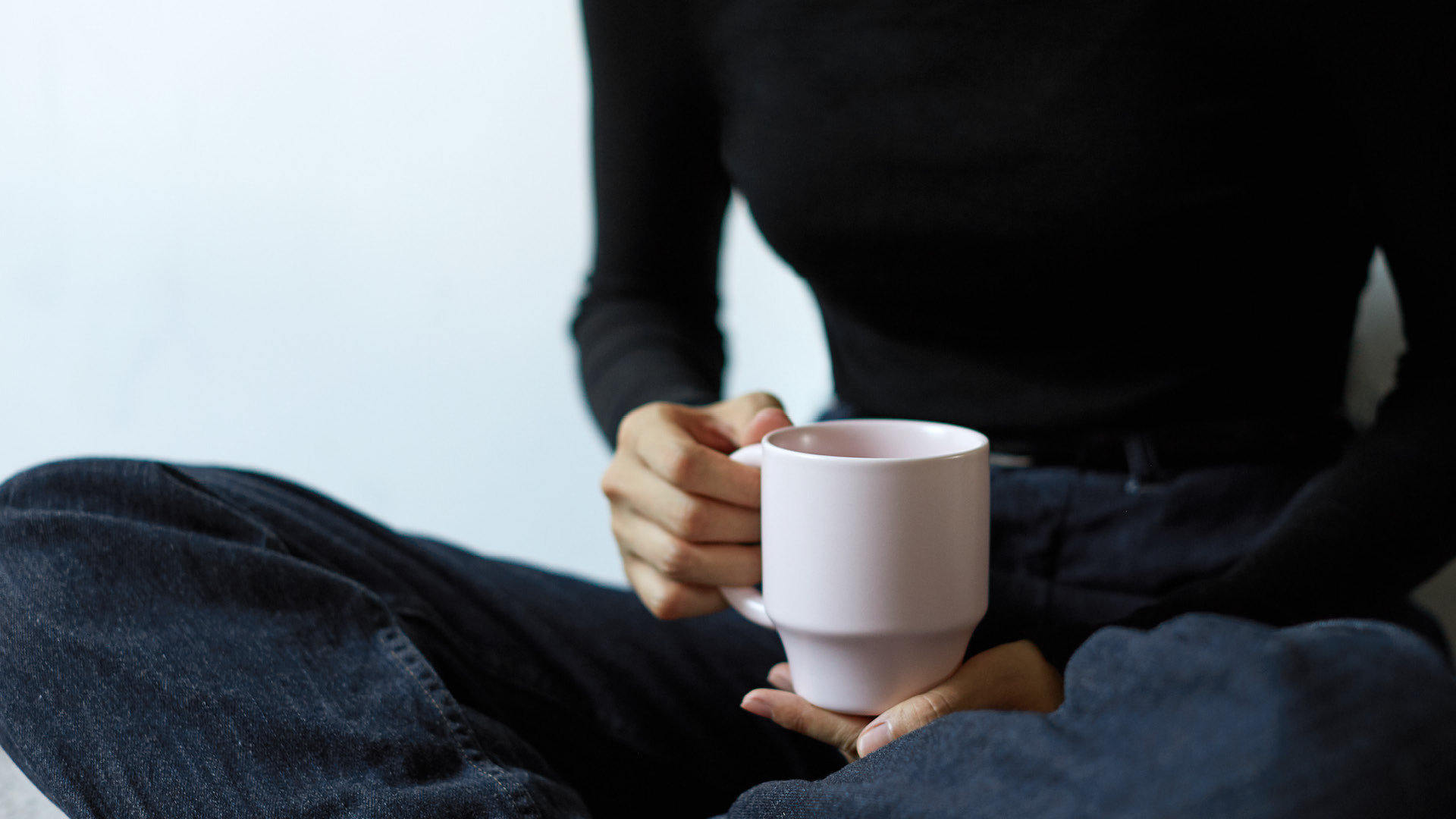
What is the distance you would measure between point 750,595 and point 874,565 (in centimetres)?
12

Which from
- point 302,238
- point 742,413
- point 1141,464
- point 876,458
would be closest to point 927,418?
point 1141,464

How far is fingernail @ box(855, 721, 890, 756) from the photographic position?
47 centimetres

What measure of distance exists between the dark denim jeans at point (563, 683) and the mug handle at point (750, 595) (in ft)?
0.30

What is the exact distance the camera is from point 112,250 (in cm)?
154

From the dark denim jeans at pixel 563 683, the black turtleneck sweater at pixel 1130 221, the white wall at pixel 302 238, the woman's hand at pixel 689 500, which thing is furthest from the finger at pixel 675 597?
the white wall at pixel 302 238

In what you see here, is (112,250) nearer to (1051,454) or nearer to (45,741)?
(45,741)

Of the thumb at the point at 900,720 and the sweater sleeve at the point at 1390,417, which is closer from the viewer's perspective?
the thumb at the point at 900,720

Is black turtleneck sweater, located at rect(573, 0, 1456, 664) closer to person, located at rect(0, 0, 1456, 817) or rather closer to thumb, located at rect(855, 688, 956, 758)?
person, located at rect(0, 0, 1456, 817)

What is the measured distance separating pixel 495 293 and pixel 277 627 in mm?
1114

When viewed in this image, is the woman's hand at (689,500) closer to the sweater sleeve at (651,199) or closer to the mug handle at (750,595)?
the mug handle at (750,595)

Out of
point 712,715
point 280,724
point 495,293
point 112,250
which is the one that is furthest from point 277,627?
point 112,250

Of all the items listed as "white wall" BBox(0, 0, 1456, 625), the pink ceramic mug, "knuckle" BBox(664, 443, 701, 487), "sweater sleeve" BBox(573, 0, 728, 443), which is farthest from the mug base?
"white wall" BBox(0, 0, 1456, 625)

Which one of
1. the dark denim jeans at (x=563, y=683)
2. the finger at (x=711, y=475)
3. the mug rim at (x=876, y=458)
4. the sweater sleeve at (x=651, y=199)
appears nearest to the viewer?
the dark denim jeans at (x=563, y=683)

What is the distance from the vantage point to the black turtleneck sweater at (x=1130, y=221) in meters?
0.68
